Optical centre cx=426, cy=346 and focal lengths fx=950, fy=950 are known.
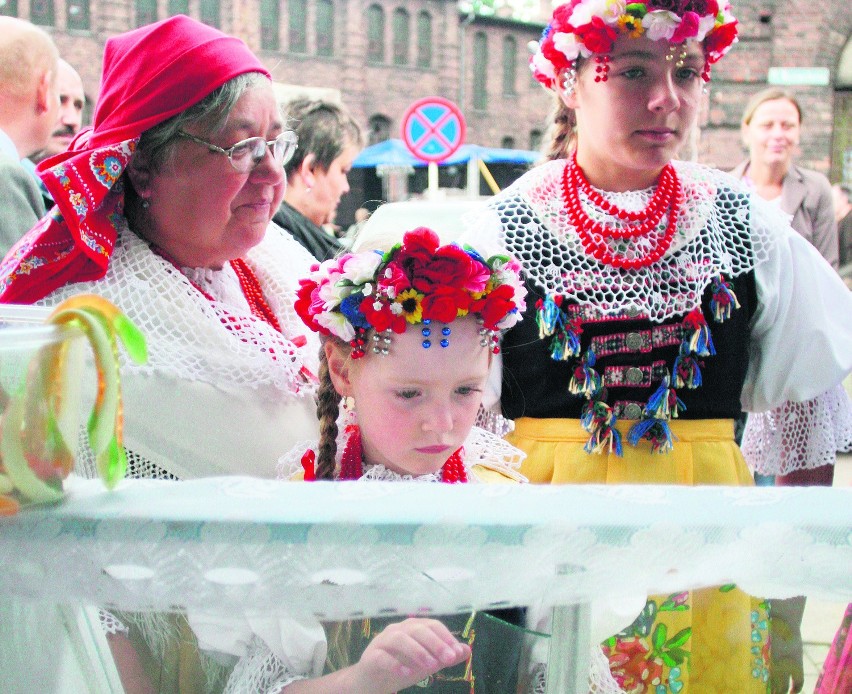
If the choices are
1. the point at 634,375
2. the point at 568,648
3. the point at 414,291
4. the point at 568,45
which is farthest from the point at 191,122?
the point at 568,648

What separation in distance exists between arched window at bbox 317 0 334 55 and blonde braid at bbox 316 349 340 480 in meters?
25.1

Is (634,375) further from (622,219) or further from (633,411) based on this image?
(622,219)

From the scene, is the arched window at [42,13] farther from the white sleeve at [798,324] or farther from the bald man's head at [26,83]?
the white sleeve at [798,324]

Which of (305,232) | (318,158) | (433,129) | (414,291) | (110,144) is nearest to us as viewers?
(414,291)

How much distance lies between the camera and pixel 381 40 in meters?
26.7

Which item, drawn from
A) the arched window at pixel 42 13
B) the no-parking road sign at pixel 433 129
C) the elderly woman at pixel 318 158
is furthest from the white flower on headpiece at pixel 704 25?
the arched window at pixel 42 13

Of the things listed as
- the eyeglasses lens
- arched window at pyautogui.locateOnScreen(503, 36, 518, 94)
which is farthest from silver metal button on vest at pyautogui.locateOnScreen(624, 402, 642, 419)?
arched window at pyautogui.locateOnScreen(503, 36, 518, 94)

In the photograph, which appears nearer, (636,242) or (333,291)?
(333,291)

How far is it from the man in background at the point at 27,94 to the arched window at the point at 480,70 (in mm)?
26284

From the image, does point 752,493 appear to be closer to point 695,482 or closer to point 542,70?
point 695,482

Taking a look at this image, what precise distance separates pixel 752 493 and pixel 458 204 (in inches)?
81.1

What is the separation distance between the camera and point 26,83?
122 inches

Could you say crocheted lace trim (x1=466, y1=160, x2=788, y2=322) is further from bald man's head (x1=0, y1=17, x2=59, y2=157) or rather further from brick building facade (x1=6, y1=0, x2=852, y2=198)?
brick building facade (x1=6, y1=0, x2=852, y2=198)

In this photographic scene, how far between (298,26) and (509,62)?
24.6 feet
